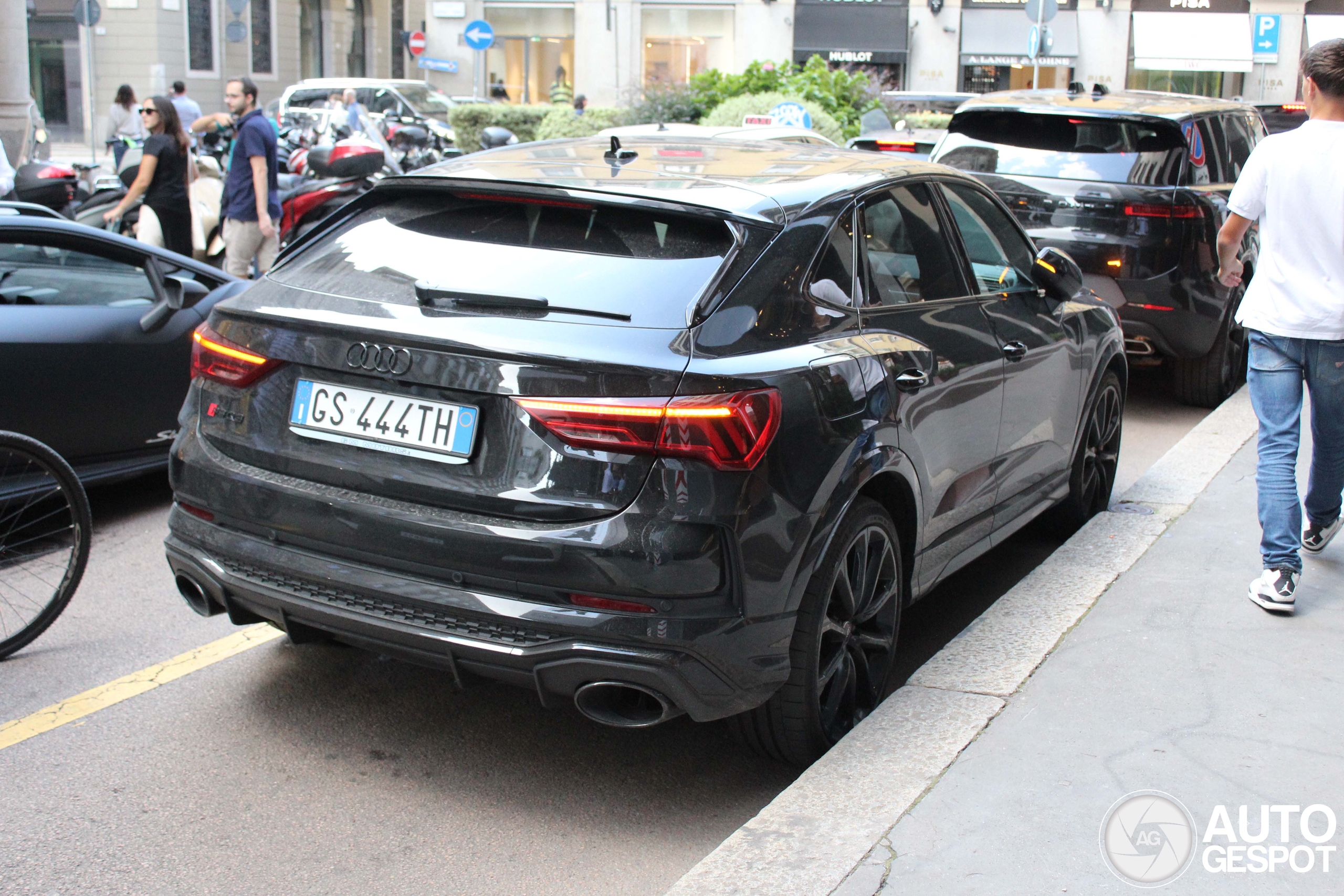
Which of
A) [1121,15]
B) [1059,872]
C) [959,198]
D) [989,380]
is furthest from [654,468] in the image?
[1121,15]

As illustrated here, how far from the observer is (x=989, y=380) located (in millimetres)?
4453

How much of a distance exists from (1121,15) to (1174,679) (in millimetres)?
38120

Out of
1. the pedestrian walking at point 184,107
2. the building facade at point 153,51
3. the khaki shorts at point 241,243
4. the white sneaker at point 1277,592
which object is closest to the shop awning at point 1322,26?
the building facade at point 153,51

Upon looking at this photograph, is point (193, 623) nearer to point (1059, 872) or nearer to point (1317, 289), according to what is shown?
point (1059, 872)

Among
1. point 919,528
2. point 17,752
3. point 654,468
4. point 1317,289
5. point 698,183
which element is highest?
point 698,183

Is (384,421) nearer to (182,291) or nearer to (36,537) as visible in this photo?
(36,537)

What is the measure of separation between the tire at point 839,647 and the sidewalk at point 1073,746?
11cm

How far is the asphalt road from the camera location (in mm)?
3203

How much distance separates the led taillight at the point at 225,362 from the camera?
11.6 ft

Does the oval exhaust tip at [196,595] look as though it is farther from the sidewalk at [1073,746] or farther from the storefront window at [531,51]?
the storefront window at [531,51]

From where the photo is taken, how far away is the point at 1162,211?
7953 millimetres

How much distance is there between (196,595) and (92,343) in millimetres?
2406

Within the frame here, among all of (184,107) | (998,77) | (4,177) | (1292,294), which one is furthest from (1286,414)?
(998,77)

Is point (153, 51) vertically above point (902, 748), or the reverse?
point (153, 51)
